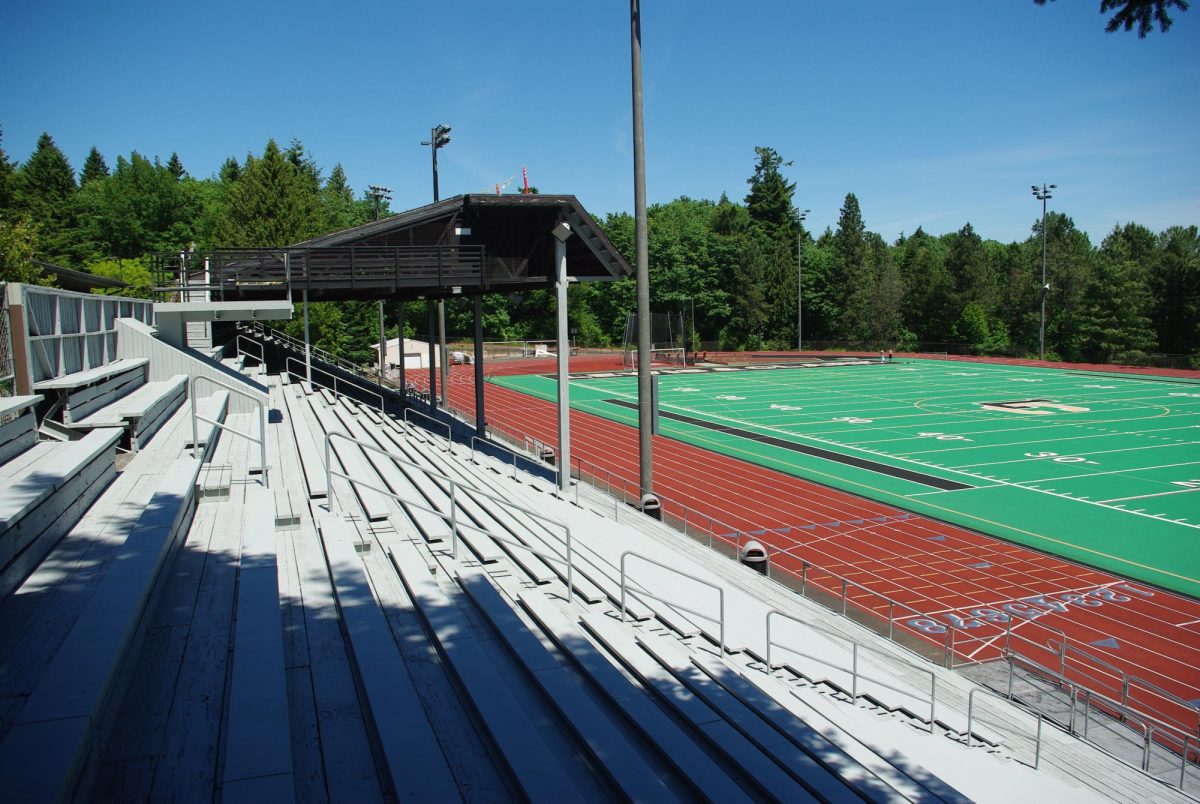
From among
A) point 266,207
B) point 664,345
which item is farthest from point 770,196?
point 266,207

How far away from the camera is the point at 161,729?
14.4ft

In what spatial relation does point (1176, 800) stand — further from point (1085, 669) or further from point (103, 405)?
point (103, 405)

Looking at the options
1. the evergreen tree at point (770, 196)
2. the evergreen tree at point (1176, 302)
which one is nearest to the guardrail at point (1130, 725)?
the evergreen tree at point (1176, 302)

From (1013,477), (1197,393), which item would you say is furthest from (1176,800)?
(1197,393)

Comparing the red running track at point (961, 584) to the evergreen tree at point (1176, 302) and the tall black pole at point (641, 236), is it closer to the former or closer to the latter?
the tall black pole at point (641, 236)

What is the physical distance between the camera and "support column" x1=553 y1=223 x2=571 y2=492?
16.5 metres

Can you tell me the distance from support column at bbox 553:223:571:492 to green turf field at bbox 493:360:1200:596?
32.5 ft

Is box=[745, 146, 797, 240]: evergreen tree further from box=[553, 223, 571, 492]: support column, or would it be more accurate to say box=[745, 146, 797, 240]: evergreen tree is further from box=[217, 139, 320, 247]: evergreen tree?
box=[553, 223, 571, 492]: support column

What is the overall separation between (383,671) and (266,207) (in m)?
59.7

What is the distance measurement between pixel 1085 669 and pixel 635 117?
12801mm

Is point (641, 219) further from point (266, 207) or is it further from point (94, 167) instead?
point (94, 167)

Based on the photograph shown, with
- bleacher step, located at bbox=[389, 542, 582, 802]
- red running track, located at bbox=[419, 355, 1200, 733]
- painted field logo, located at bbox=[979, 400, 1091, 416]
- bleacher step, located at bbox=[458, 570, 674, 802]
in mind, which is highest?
bleacher step, located at bbox=[389, 542, 582, 802]

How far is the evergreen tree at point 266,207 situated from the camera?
57.6m

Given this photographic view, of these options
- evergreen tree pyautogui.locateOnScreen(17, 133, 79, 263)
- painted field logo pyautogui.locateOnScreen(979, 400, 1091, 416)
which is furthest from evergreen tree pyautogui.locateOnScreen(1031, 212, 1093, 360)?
evergreen tree pyautogui.locateOnScreen(17, 133, 79, 263)
